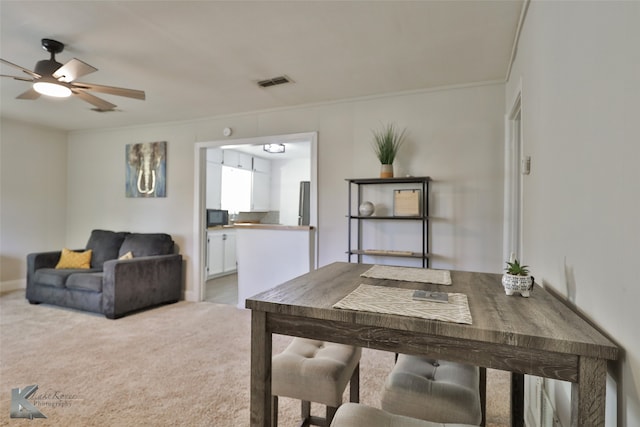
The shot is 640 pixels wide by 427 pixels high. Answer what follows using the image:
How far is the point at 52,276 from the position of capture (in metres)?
3.76

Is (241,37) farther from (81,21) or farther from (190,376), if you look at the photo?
(190,376)

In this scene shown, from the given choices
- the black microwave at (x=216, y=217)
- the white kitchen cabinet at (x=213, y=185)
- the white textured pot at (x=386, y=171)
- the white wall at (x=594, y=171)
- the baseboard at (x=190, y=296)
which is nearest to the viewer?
the white wall at (x=594, y=171)

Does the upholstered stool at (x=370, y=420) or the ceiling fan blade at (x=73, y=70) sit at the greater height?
the ceiling fan blade at (x=73, y=70)

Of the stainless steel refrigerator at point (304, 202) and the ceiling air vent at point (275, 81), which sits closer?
the ceiling air vent at point (275, 81)

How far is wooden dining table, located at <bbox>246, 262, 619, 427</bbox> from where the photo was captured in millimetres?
720

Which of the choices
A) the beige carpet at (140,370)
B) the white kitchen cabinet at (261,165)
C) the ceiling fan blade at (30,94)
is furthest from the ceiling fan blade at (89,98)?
the white kitchen cabinet at (261,165)

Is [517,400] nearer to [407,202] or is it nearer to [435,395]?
[435,395]

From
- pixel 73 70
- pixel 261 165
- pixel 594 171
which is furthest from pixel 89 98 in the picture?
pixel 261 165

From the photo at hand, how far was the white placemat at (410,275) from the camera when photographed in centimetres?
143

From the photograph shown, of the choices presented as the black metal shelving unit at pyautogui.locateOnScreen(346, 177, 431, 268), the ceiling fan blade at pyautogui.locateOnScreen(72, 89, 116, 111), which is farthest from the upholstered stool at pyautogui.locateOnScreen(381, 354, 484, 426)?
the ceiling fan blade at pyautogui.locateOnScreen(72, 89, 116, 111)

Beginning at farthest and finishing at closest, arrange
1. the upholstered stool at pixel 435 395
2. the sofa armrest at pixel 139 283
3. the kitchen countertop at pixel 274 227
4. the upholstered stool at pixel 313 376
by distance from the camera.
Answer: the kitchen countertop at pixel 274 227
the sofa armrest at pixel 139 283
the upholstered stool at pixel 313 376
the upholstered stool at pixel 435 395

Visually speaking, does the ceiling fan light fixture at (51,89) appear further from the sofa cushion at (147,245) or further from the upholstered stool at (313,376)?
the upholstered stool at (313,376)

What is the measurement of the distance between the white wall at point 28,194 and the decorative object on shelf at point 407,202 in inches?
194

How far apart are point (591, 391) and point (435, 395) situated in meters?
0.64
